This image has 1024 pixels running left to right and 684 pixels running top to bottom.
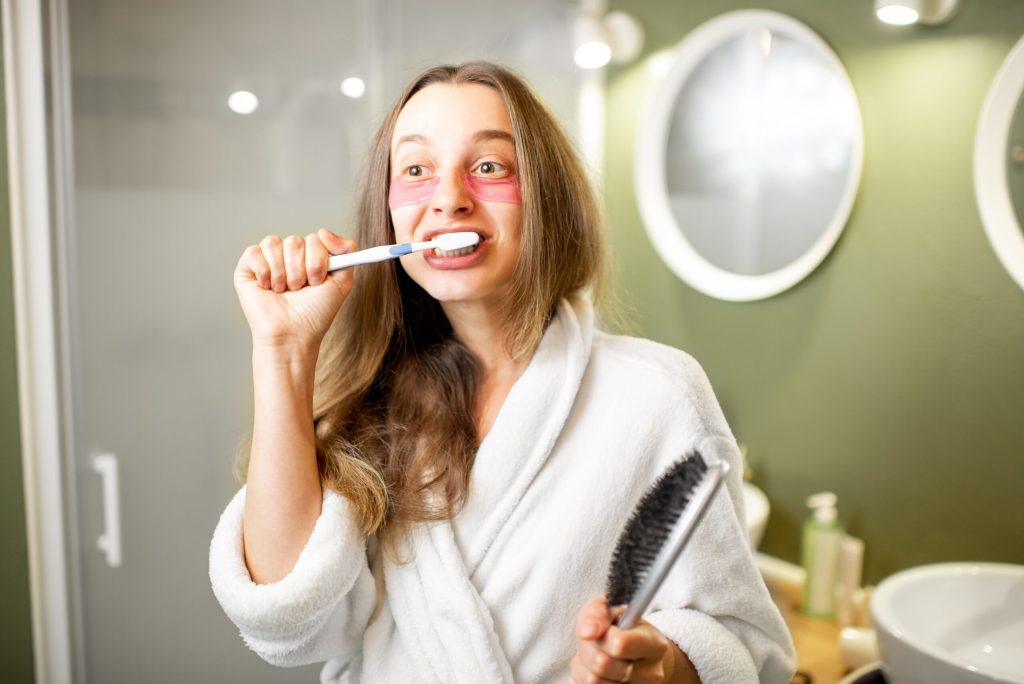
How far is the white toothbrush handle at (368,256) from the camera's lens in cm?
69

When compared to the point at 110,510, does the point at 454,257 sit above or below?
above

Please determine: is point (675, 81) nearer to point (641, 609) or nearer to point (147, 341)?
point (147, 341)

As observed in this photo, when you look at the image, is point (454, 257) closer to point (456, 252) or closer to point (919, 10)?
point (456, 252)

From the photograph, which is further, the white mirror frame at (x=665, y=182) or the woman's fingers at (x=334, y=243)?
the white mirror frame at (x=665, y=182)

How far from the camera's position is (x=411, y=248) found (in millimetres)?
706

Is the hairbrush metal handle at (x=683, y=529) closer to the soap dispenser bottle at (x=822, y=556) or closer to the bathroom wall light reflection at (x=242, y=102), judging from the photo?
the soap dispenser bottle at (x=822, y=556)

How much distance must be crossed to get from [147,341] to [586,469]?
2.93 feet

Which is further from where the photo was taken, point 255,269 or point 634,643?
point 255,269

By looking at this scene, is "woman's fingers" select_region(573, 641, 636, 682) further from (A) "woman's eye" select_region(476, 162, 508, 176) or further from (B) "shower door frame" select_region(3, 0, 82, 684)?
(B) "shower door frame" select_region(3, 0, 82, 684)

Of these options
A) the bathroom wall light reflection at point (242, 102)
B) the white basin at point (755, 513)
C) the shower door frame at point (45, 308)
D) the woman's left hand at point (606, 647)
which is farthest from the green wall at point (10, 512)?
the white basin at point (755, 513)

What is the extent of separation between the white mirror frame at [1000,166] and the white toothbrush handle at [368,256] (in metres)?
0.93

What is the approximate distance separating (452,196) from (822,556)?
1042mm

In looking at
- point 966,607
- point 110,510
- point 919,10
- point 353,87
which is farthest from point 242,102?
point 966,607

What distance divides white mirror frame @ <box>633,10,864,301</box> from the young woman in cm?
77
